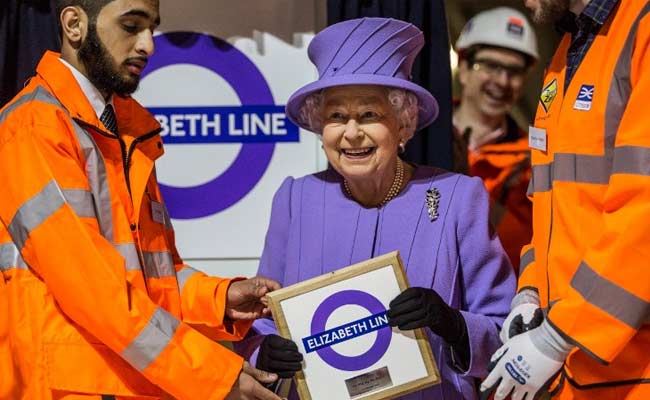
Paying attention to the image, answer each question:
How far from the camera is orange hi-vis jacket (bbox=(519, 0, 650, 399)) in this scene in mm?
1982

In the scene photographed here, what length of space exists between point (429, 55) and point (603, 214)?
154 centimetres

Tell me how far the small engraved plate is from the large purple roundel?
136cm

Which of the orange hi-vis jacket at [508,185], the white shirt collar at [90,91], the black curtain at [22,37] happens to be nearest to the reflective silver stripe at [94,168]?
the white shirt collar at [90,91]

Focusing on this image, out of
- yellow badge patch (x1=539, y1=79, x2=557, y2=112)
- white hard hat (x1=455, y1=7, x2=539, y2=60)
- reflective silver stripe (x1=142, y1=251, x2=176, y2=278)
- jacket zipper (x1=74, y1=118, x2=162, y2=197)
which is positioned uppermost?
white hard hat (x1=455, y1=7, x2=539, y2=60)

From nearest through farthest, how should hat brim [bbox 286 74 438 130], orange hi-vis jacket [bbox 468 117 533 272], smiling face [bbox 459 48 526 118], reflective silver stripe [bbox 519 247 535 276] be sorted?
reflective silver stripe [bbox 519 247 535 276] < hat brim [bbox 286 74 438 130] < orange hi-vis jacket [bbox 468 117 533 272] < smiling face [bbox 459 48 526 118]

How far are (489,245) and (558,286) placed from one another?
0.47m

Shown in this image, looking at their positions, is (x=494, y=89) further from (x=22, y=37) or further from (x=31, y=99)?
(x=31, y=99)

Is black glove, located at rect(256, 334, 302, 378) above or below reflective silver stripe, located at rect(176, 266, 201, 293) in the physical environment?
below

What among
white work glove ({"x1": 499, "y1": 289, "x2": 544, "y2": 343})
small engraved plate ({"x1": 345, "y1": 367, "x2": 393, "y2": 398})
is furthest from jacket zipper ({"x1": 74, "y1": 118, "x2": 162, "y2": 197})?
white work glove ({"x1": 499, "y1": 289, "x2": 544, "y2": 343})

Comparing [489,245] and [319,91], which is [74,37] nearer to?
[319,91]

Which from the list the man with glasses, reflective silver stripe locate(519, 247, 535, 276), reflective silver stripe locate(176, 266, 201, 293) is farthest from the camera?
the man with glasses

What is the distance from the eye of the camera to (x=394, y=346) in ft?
7.92

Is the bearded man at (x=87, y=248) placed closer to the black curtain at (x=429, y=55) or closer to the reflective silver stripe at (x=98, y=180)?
the reflective silver stripe at (x=98, y=180)

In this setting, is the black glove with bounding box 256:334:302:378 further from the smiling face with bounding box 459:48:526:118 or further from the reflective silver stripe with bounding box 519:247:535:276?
the smiling face with bounding box 459:48:526:118
